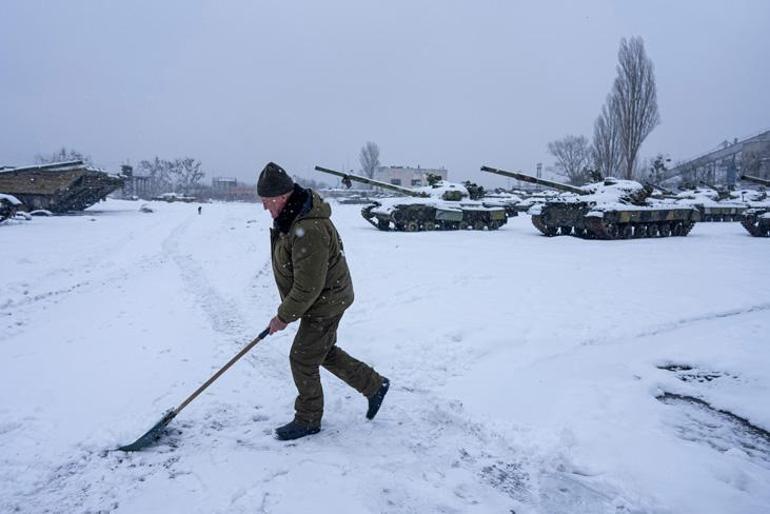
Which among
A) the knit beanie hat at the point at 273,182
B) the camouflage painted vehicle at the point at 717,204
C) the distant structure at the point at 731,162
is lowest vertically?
the knit beanie hat at the point at 273,182

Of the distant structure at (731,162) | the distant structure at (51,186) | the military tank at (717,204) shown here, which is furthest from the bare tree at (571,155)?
the distant structure at (51,186)

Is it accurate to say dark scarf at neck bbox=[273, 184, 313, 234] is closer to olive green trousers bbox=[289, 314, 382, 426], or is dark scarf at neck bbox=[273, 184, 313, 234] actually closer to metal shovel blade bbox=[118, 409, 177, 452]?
olive green trousers bbox=[289, 314, 382, 426]

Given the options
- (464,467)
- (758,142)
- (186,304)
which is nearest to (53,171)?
(186,304)

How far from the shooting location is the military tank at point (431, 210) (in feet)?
61.0

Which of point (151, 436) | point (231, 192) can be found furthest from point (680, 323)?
point (231, 192)

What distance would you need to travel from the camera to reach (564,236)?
59.9 feet

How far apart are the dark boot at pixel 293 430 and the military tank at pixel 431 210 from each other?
49.5 feet

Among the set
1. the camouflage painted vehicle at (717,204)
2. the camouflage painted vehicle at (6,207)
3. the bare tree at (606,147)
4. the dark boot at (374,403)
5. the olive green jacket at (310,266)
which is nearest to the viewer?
the olive green jacket at (310,266)

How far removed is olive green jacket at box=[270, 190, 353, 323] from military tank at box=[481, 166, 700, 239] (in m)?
14.6

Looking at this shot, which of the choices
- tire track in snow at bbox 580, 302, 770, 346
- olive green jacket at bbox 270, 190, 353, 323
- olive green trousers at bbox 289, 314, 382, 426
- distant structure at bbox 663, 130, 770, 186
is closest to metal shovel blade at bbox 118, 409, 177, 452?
olive green trousers at bbox 289, 314, 382, 426

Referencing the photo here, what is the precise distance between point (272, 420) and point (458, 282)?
5.36m

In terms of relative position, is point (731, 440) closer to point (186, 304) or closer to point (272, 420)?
point (272, 420)

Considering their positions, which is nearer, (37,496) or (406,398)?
(37,496)

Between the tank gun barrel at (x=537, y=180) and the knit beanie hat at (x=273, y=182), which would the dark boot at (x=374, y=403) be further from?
the tank gun barrel at (x=537, y=180)
